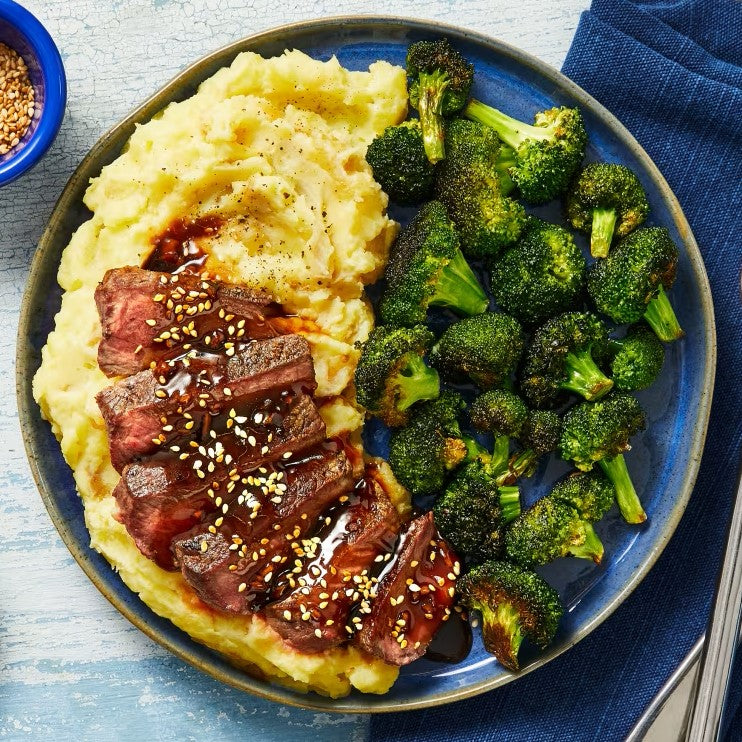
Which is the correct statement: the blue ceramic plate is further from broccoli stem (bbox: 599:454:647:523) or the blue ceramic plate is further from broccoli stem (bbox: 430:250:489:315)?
broccoli stem (bbox: 430:250:489:315)

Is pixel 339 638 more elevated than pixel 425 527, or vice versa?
pixel 425 527

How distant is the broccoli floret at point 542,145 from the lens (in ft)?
14.5

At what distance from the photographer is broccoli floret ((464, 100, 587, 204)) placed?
4.41 m

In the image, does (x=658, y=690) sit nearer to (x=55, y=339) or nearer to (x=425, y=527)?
(x=425, y=527)

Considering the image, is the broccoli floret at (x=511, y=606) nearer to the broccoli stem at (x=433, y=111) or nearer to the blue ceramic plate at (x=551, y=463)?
the blue ceramic plate at (x=551, y=463)

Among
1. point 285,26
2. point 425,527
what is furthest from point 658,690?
point 285,26

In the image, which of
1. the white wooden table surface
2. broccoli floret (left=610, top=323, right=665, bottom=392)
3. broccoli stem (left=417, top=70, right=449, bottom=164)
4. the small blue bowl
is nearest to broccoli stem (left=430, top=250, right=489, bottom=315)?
broccoli stem (left=417, top=70, right=449, bottom=164)

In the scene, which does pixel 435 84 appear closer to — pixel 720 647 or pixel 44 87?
pixel 44 87

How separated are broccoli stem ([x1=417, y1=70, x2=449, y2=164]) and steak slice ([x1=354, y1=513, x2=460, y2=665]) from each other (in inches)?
81.9

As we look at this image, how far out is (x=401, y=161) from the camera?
4.34 m

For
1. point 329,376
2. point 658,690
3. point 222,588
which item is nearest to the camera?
point 222,588

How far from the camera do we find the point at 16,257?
4.87 meters

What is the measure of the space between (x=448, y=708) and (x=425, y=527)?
131cm

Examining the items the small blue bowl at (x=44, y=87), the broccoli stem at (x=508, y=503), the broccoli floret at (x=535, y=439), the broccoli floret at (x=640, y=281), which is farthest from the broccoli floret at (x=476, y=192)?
the small blue bowl at (x=44, y=87)
